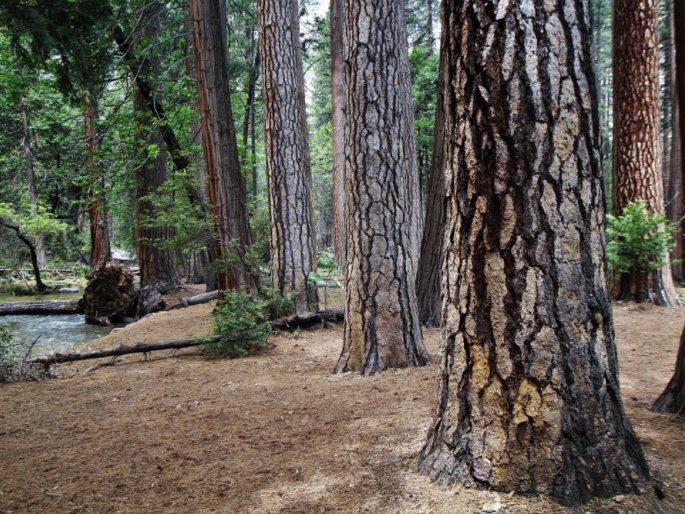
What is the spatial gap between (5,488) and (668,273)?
9108 mm

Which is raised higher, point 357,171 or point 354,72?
point 354,72

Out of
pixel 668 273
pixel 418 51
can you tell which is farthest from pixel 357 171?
pixel 418 51

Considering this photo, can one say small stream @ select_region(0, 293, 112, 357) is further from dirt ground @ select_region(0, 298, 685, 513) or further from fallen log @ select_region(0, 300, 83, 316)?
dirt ground @ select_region(0, 298, 685, 513)

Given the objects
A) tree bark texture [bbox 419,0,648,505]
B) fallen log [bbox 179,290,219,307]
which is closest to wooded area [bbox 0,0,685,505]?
tree bark texture [bbox 419,0,648,505]

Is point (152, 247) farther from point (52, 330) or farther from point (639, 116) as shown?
point (639, 116)

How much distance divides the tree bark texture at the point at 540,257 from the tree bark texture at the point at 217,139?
5.83 meters

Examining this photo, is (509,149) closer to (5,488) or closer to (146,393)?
(5,488)

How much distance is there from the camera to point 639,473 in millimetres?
2006

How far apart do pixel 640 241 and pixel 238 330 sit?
651 centimetres

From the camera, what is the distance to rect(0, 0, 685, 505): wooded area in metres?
1.93

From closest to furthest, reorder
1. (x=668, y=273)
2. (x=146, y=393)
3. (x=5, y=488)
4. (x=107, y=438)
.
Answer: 1. (x=5, y=488)
2. (x=107, y=438)
3. (x=146, y=393)
4. (x=668, y=273)

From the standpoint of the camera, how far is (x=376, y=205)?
4.75 metres

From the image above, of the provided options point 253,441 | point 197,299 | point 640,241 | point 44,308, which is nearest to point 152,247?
point 197,299

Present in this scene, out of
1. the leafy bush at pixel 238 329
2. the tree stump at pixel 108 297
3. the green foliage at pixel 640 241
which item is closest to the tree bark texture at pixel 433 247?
the leafy bush at pixel 238 329
